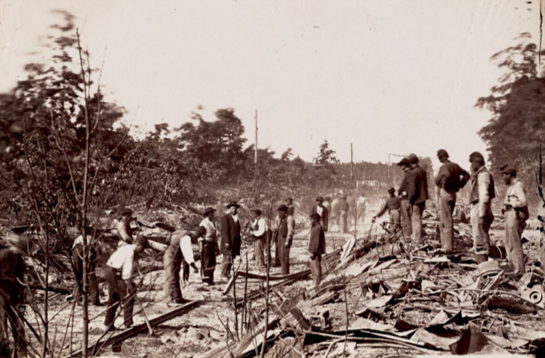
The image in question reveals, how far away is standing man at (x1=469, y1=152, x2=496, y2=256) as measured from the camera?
7762 millimetres

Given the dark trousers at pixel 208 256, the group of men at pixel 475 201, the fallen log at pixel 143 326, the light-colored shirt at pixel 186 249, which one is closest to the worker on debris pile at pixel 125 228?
the light-colored shirt at pixel 186 249

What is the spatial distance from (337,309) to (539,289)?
8.59ft

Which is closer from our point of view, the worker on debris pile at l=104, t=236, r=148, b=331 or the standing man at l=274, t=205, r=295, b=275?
the worker on debris pile at l=104, t=236, r=148, b=331

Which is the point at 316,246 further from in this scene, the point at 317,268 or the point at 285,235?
the point at 285,235

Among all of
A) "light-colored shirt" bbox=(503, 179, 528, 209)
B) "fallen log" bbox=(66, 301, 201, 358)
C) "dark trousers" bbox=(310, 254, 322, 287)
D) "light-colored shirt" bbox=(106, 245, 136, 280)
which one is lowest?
"fallen log" bbox=(66, 301, 201, 358)

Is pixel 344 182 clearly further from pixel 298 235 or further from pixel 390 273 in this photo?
pixel 390 273

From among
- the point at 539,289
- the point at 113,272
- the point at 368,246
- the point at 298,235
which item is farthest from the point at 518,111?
the point at 113,272

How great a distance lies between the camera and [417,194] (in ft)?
31.1

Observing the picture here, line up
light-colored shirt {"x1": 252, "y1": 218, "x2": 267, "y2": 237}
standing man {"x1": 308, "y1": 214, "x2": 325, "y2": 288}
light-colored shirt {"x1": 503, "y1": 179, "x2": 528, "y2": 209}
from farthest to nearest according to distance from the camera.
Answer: light-colored shirt {"x1": 252, "y1": 218, "x2": 267, "y2": 237}, standing man {"x1": 308, "y1": 214, "x2": 325, "y2": 288}, light-colored shirt {"x1": 503, "y1": 179, "x2": 528, "y2": 209}

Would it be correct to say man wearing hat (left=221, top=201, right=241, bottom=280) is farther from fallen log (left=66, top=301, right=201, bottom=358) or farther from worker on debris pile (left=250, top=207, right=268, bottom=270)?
fallen log (left=66, top=301, right=201, bottom=358)

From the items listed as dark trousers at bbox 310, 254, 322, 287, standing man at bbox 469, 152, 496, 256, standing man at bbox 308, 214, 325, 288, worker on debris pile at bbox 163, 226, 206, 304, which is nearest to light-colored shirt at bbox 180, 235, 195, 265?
worker on debris pile at bbox 163, 226, 206, 304

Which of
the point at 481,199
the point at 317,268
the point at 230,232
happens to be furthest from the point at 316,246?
the point at 481,199

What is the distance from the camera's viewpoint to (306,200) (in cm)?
2517

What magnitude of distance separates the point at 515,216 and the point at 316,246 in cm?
363
